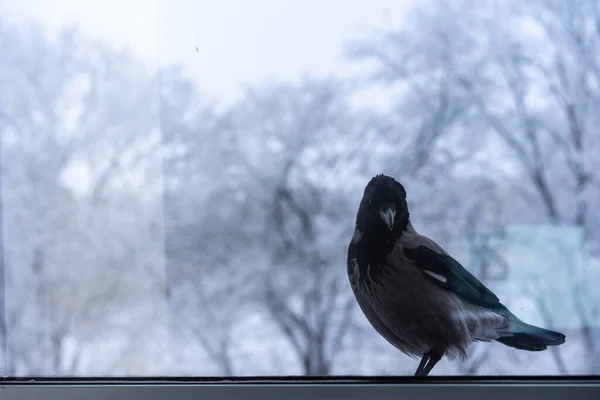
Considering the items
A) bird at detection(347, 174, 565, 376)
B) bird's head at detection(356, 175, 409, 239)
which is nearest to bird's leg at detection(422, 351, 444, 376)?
bird at detection(347, 174, 565, 376)

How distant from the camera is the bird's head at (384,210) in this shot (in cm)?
83

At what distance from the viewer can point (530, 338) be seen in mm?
799

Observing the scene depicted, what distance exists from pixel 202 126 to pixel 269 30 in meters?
0.18

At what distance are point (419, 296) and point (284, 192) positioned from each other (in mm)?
252

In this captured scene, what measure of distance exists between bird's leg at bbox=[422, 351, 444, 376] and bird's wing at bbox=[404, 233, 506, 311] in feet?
0.29

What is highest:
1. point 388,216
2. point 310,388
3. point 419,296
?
point 388,216

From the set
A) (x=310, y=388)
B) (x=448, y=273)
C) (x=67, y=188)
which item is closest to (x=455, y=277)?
(x=448, y=273)

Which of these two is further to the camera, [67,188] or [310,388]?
[67,188]

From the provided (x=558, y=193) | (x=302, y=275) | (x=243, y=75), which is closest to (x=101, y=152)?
(x=243, y=75)

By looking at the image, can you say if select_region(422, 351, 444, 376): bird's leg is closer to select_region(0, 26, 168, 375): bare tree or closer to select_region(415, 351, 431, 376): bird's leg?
select_region(415, 351, 431, 376): bird's leg

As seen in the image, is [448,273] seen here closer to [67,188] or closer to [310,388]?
[310,388]

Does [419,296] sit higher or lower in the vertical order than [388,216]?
lower

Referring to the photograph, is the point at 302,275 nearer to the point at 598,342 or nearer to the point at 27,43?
the point at 598,342

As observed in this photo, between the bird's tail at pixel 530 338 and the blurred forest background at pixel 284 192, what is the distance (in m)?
0.01
